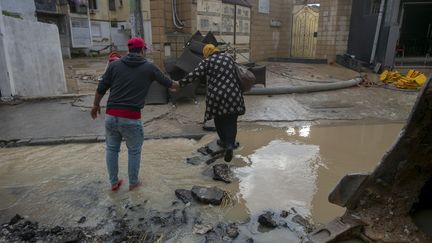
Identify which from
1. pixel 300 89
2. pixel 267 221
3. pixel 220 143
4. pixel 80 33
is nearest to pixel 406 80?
pixel 300 89

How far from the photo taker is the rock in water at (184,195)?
361cm

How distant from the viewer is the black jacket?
362cm

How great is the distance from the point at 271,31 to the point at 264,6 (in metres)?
1.63

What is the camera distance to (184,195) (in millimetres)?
3672

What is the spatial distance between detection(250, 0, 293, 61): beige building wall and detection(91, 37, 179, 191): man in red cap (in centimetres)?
1257

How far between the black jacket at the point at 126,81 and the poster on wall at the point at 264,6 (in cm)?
1373

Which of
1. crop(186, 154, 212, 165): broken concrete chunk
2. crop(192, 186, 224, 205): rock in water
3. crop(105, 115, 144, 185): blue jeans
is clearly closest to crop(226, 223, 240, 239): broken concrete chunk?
crop(192, 186, 224, 205): rock in water

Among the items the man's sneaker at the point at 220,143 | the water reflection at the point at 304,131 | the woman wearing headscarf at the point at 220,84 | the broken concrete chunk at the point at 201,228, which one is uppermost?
the woman wearing headscarf at the point at 220,84

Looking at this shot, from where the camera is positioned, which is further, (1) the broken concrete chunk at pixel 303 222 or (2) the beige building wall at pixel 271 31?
(2) the beige building wall at pixel 271 31

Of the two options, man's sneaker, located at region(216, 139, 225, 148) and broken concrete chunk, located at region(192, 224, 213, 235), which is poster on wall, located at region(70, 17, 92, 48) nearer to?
man's sneaker, located at region(216, 139, 225, 148)

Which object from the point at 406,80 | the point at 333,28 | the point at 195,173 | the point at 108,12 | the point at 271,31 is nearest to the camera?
the point at 195,173

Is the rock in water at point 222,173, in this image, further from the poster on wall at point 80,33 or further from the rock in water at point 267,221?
the poster on wall at point 80,33

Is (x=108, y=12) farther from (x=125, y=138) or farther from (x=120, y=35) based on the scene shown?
(x=125, y=138)

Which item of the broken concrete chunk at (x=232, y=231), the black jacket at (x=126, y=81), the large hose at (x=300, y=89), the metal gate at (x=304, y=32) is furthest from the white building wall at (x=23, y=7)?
the broken concrete chunk at (x=232, y=231)
